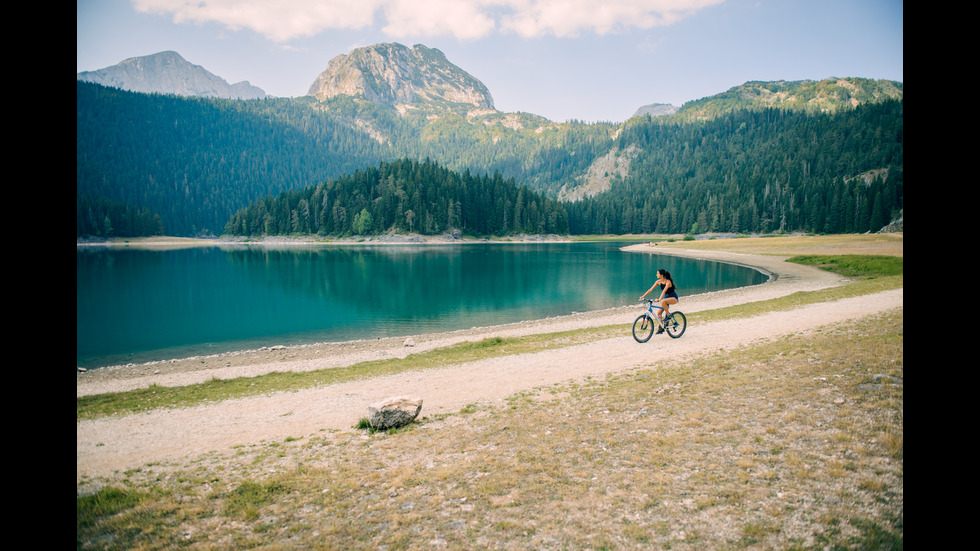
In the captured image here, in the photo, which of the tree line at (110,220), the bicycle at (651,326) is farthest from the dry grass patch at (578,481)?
the tree line at (110,220)

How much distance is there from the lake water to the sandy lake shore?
5.24 m

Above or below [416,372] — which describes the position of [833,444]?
above

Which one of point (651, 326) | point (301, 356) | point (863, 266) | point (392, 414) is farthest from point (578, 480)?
point (863, 266)

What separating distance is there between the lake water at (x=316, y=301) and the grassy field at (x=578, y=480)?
19.8 meters

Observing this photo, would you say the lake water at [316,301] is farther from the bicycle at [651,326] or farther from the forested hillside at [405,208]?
the forested hillside at [405,208]

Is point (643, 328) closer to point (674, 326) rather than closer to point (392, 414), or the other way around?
point (674, 326)

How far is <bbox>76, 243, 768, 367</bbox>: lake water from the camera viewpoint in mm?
29094

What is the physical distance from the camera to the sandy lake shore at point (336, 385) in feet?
33.1

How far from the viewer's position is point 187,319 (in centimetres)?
3491
